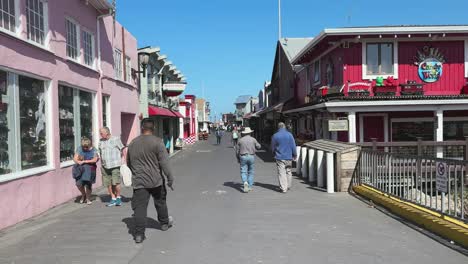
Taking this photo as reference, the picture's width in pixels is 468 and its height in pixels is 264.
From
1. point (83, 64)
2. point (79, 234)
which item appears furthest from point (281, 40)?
point (79, 234)

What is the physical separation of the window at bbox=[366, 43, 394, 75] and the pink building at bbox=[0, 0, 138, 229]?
31.5 ft

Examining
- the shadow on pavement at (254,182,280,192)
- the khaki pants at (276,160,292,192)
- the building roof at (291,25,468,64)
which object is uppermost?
the building roof at (291,25,468,64)

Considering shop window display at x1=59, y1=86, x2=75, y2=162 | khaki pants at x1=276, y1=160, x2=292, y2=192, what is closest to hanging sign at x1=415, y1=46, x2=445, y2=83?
khaki pants at x1=276, y1=160, x2=292, y2=192

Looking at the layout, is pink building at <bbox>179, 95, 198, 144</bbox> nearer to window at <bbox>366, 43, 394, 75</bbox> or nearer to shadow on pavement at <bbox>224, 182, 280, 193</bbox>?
window at <bbox>366, 43, 394, 75</bbox>

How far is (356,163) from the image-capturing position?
1008 cm

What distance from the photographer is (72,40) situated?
10664 mm

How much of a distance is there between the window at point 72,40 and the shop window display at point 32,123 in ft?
6.61

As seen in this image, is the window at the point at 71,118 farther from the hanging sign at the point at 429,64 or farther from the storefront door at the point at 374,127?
the hanging sign at the point at 429,64

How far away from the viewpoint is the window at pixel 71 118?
384 inches

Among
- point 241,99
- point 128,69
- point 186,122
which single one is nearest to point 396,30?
point 128,69

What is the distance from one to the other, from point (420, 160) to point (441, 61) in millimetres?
11269

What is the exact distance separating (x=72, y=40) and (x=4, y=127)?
4.14 m

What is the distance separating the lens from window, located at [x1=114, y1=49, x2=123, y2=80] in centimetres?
1472

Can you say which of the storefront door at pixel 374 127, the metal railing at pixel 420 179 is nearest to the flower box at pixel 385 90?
the storefront door at pixel 374 127
